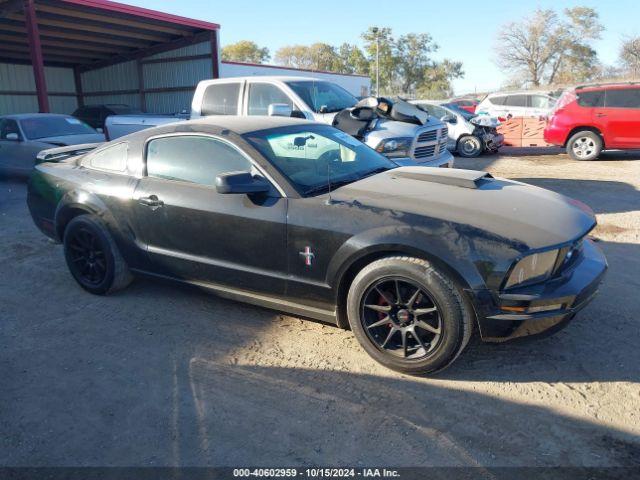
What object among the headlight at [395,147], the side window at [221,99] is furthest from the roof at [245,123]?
the side window at [221,99]

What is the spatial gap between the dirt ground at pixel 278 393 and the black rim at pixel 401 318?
7.8 inches

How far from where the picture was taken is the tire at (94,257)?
Answer: 4.32 meters

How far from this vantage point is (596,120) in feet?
37.4

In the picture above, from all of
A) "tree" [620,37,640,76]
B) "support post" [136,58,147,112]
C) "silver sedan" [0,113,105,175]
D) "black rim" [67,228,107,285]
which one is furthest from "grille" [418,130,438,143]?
"tree" [620,37,640,76]

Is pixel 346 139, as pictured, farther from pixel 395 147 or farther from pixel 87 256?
pixel 87 256

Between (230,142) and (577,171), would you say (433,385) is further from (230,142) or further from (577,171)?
(577,171)

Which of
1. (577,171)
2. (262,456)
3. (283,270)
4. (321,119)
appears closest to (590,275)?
(283,270)

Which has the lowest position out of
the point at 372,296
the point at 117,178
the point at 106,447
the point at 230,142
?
the point at 106,447

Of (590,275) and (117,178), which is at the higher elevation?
(117,178)

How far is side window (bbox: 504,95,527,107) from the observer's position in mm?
16891

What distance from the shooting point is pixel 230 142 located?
12.3 feet

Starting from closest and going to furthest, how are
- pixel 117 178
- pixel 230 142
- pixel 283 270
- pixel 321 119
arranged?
pixel 283 270
pixel 230 142
pixel 117 178
pixel 321 119

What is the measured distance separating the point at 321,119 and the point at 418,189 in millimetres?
4142

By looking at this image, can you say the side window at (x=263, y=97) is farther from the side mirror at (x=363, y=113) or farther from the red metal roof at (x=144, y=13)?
the red metal roof at (x=144, y=13)
